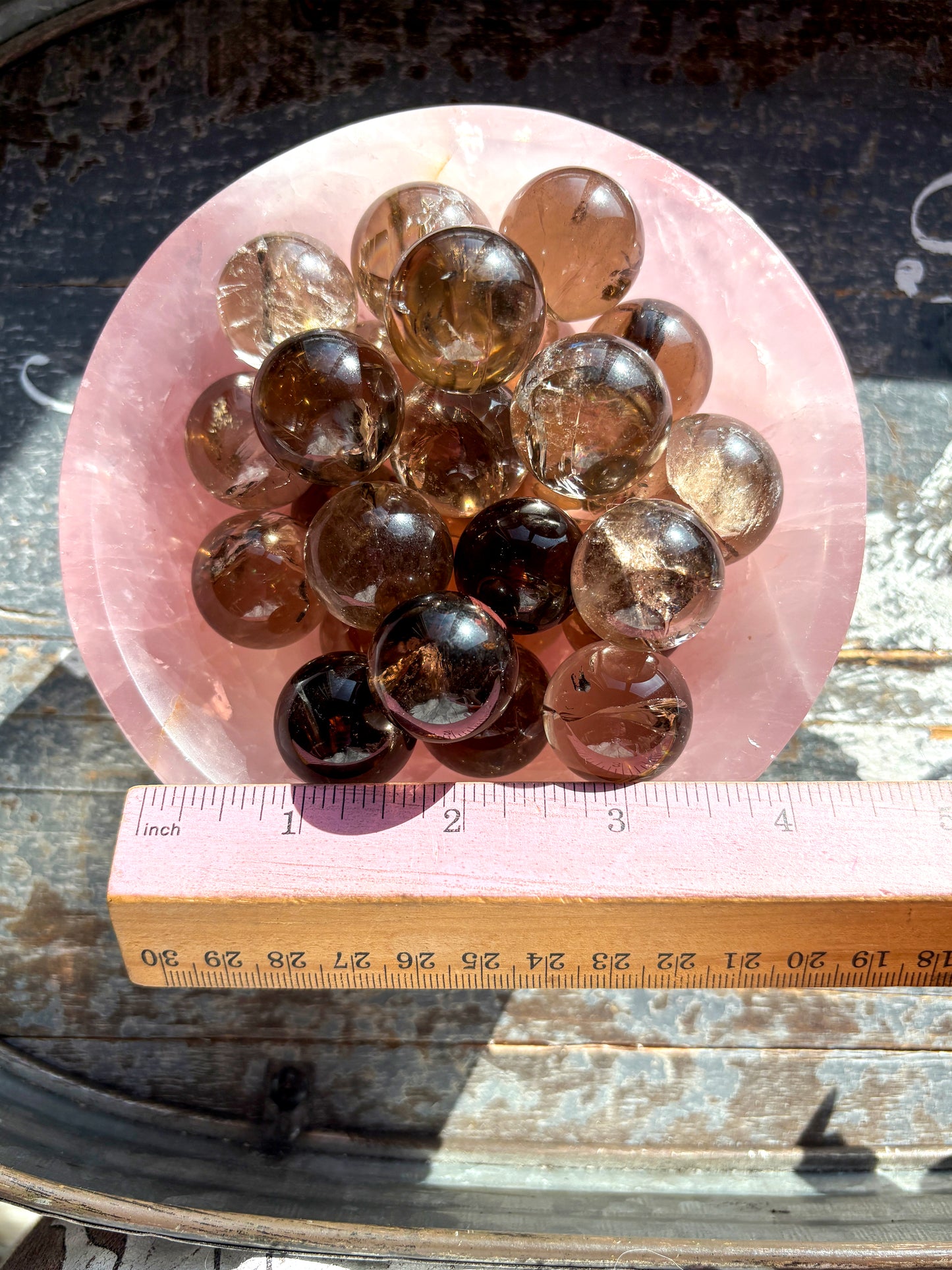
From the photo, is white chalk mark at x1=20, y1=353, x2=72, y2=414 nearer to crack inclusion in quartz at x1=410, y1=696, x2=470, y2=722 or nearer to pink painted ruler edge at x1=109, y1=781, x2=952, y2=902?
pink painted ruler edge at x1=109, y1=781, x2=952, y2=902

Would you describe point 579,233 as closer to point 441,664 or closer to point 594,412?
point 594,412

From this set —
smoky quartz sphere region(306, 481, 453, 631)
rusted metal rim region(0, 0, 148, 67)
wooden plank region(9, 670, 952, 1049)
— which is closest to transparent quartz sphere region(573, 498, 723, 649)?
smoky quartz sphere region(306, 481, 453, 631)

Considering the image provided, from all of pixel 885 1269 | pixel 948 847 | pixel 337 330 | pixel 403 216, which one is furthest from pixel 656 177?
pixel 885 1269

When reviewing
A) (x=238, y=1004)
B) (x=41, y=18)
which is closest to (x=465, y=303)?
(x=238, y=1004)

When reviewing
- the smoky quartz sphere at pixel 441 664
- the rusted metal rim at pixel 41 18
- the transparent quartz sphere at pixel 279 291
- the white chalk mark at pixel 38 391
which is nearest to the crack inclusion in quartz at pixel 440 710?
the smoky quartz sphere at pixel 441 664

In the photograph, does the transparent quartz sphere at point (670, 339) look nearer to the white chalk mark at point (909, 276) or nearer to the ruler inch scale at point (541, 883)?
the ruler inch scale at point (541, 883)
